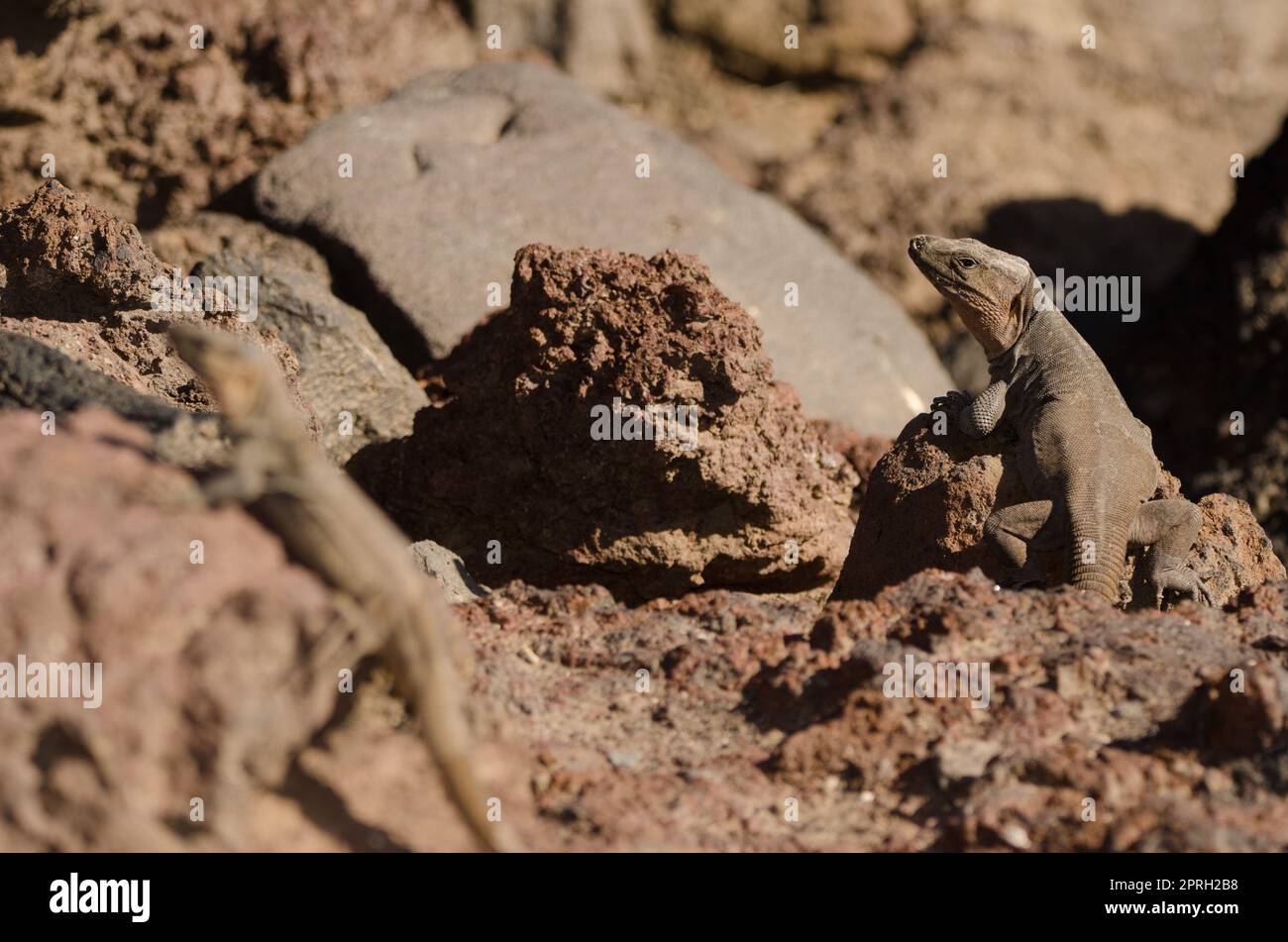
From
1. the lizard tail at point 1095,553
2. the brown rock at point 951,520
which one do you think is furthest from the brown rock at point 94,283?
the lizard tail at point 1095,553

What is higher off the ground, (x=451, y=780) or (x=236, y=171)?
(x=236, y=171)

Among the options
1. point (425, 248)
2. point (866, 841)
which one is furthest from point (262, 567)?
point (425, 248)

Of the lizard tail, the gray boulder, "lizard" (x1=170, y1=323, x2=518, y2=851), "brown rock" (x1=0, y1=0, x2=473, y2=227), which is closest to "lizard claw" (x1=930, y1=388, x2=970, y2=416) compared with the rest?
the lizard tail

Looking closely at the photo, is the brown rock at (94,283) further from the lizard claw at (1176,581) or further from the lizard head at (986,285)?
the lizard claw at (1176,581)

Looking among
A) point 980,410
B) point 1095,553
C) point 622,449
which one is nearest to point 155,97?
point 622,449

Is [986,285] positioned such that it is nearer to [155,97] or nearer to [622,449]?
[622,449]

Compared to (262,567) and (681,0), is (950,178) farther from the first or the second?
(262,567)
